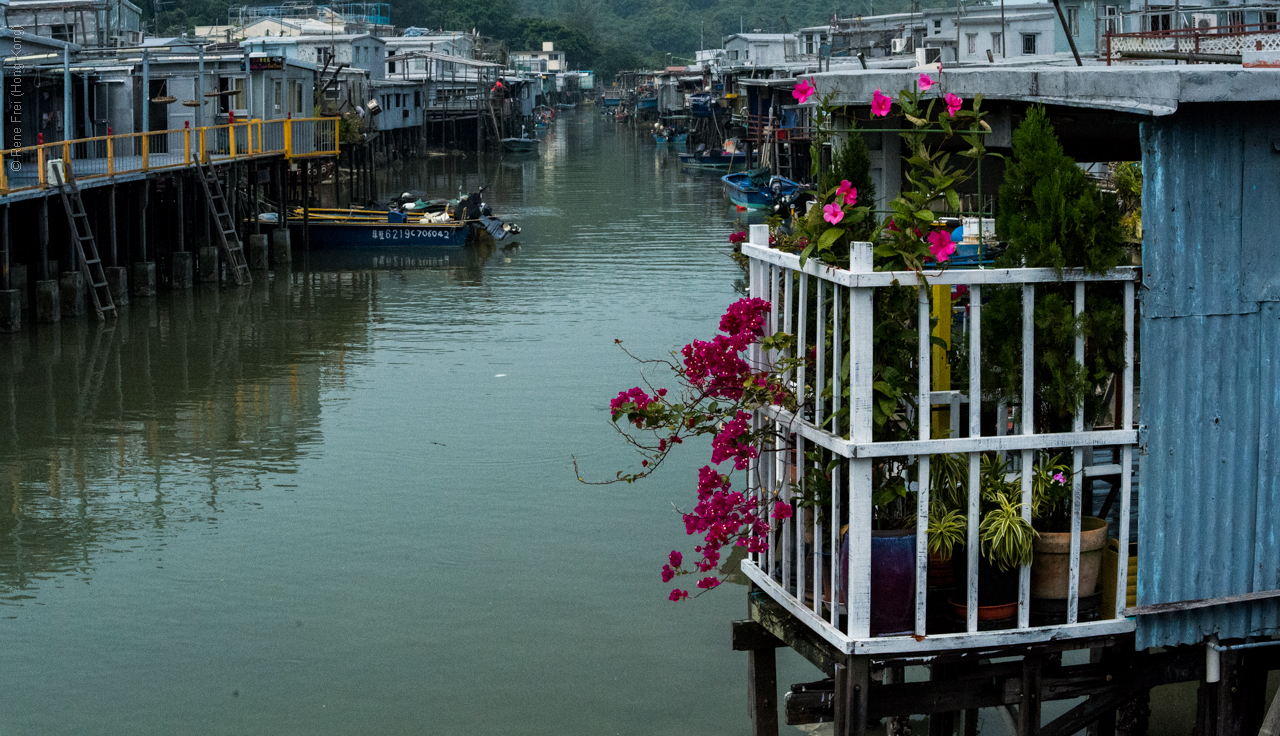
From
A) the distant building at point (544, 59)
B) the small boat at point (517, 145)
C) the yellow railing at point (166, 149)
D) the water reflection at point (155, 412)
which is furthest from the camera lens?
the distant building at point (544, 59)

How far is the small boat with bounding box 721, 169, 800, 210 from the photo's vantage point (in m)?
41.0

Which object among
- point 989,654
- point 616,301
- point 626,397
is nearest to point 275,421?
point 616,301

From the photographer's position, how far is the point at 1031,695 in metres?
5.88

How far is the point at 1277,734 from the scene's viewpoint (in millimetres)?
5984

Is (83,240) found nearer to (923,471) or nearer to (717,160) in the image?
(923,471)

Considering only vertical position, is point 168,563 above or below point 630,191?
below

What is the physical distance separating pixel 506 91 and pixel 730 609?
6982 centimetres

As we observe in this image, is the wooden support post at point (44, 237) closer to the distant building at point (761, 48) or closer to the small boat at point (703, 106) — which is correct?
the small boat at point (703, 106)

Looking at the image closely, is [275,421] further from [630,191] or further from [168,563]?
[630,191]

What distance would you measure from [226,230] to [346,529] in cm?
1678

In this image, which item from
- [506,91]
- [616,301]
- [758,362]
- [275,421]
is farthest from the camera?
[506,91]

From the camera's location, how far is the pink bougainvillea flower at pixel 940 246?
17.9 feet

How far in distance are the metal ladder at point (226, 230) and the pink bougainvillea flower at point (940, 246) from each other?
22.7m

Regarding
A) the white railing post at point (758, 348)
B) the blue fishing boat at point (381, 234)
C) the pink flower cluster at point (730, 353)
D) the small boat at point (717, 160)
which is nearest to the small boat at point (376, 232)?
the blue fishing boat at point (381, 234)
